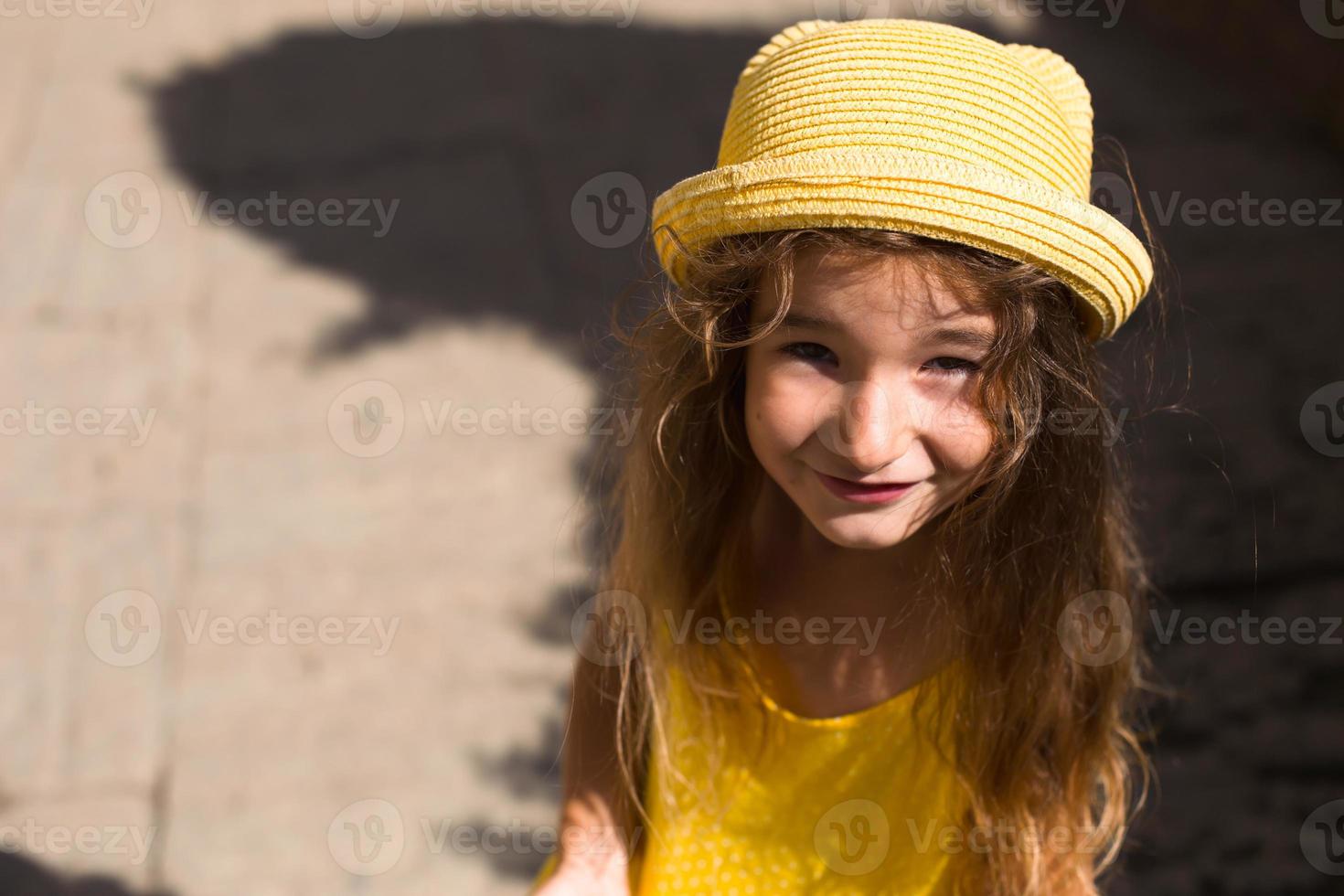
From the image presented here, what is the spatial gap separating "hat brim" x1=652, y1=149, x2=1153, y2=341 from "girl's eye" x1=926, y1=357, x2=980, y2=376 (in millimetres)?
142

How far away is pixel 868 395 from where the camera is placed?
1543 mm

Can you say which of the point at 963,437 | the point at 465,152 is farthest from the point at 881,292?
the point at 465,152

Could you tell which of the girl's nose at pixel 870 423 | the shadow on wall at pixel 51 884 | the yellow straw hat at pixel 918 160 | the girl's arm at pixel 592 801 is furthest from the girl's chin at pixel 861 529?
the shadow on wall at pixel 51 884

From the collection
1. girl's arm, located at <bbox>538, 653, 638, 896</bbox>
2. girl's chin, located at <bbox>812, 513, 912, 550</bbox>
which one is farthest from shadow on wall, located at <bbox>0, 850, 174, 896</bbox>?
girl's chin, located at <bbox>812, 513, 912, 550</bbox>

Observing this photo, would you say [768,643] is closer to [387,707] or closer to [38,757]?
[387,707]

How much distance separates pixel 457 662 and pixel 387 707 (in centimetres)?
22

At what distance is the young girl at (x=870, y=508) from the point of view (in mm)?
1494

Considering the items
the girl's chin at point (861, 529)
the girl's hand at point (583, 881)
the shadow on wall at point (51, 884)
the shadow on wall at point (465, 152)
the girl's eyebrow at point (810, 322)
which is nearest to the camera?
the girl's eyebrow at point (810, 322)

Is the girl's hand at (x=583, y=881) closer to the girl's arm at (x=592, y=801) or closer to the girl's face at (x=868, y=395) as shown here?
the girl's arm at (x=592, y=801)

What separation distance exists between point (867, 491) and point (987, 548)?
271 mm

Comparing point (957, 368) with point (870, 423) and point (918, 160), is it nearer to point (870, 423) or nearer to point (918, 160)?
point (870, 423)

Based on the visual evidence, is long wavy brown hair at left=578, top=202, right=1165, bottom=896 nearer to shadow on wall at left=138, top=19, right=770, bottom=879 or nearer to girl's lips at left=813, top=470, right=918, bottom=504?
girl's lips at left=813, top=470, right=918, bottom=504

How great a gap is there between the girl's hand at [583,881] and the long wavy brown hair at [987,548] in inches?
4.5

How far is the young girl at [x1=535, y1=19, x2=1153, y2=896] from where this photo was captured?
149cm
